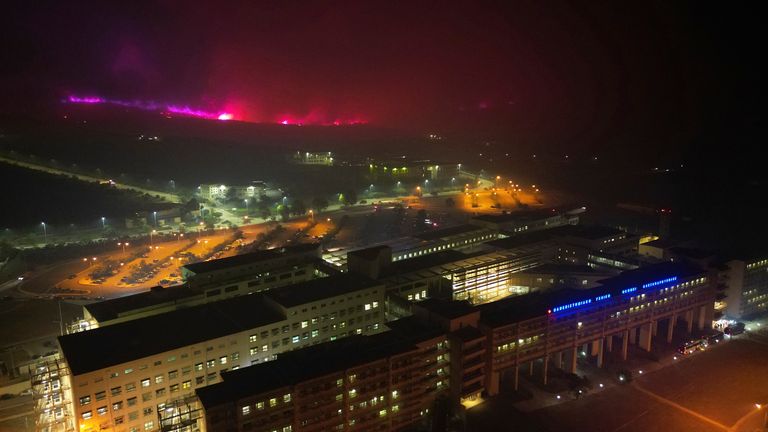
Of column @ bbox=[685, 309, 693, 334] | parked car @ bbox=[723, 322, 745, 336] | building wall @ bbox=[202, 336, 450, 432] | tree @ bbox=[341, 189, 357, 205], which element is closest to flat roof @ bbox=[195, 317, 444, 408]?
building wall @ bbox=[202, 336, 450, 432]

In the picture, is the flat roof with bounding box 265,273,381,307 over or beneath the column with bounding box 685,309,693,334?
over

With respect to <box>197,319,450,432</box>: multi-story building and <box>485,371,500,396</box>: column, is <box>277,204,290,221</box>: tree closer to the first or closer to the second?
<box>197,319,450,432</box>: multi-story building

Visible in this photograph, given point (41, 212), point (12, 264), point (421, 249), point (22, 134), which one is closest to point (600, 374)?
point (421, 249)

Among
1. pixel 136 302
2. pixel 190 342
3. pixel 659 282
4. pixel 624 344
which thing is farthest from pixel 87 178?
pixel 659 282

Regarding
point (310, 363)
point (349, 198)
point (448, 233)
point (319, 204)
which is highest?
point (349, 198)

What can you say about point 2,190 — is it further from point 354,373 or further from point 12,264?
point 354,373

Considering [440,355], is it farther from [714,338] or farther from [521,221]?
[521,221]
